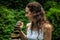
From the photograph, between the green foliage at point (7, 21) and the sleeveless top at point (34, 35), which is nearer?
the sleeveless top at point (34, 35)

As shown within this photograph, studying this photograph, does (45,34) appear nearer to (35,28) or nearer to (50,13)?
(35,28)

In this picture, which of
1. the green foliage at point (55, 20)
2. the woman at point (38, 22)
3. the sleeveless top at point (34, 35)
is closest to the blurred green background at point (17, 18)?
the green foliage at point (55, 20)

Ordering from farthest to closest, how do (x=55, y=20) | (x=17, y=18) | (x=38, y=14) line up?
(x=17, y=18)
(x=55, y=20)
(x=38, y=14)

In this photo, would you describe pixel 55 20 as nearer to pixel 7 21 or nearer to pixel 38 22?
pixel 7 21

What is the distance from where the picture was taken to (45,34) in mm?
4527

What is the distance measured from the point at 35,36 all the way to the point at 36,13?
1.14ft

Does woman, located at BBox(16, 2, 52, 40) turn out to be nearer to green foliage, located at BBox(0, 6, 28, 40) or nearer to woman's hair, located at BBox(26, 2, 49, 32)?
woman's hair, located at BBox(26, 2, 49, 32)

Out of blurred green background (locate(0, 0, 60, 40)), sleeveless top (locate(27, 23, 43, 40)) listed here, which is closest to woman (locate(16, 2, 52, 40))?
sleeveless top (locate(27, 23, 43, 40))

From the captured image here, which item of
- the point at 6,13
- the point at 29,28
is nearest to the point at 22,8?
the point at 6,13

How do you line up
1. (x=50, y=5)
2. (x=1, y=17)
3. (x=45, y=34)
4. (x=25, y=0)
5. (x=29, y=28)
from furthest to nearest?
(x=25, y=0), (x=50, y=5), (x=1, y=17), (x=29, y=28), (x=45, y=34)

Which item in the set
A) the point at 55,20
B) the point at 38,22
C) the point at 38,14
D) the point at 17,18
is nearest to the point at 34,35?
the point at 38,22

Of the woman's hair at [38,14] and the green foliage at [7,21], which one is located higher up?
the green foliage at [7,21]

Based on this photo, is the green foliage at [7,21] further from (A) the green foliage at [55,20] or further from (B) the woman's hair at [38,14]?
(B) the woman's hair at [38,14]

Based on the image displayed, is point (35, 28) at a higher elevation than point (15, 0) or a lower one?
lower
